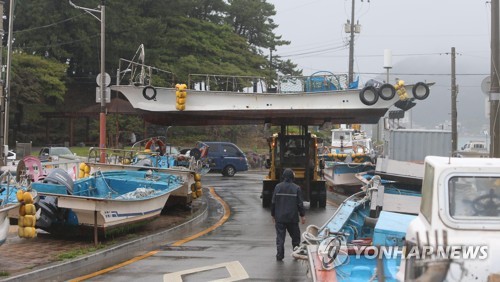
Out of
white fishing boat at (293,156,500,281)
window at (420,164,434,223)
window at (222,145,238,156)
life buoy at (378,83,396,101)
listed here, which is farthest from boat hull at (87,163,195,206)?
window at (222,145,238,156)

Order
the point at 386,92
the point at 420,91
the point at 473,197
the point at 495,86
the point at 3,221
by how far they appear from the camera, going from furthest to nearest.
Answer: the point at 386,92
the point at 420,91
the point at 495,86
the point at 3,221
the point at 473,197

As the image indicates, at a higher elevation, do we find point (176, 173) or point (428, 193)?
point (428, 193)

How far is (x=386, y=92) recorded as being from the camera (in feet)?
57.5

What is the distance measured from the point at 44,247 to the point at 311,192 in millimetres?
10635

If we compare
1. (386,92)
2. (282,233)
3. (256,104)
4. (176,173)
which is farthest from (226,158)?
(282,233)

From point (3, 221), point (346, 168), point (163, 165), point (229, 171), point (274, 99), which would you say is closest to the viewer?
point (3, 221)

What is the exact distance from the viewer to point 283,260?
1084 cm

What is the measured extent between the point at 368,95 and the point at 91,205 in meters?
9.10

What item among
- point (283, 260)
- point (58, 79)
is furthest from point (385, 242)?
point (58, 79)

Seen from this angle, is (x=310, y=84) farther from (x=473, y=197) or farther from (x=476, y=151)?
(x=476, y=151)

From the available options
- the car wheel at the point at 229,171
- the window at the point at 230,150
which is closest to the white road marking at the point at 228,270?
the window at the point at 230,150

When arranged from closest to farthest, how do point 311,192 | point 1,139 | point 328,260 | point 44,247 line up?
1. point 328,260
2. point 44,247
3. point 311,192
4. point 1,139

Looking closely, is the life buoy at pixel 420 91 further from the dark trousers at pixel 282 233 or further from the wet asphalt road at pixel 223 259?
the dark trousers at pixel 282 233

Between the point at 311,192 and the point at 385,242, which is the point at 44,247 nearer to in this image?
the point at 385,242
